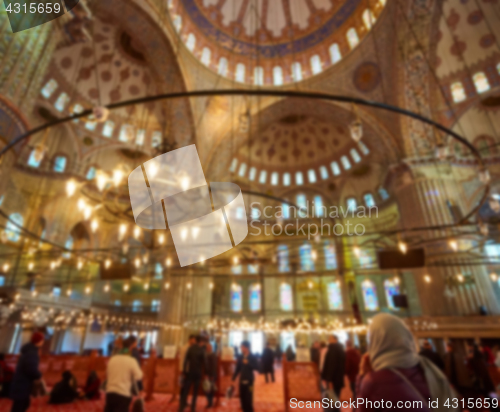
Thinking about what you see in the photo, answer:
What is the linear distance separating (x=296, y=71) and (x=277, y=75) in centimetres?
109

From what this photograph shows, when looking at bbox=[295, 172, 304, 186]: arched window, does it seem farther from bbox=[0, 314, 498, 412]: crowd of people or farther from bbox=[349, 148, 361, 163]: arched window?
bbox=[0, 314, 498, 412]: crowd of people

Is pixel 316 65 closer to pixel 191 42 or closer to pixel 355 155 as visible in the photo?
pixel 355 155

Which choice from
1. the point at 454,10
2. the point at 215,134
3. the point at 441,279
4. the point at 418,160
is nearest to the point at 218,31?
the point at 215,134

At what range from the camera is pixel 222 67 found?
50.4 ft

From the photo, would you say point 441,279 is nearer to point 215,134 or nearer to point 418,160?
point 418,160

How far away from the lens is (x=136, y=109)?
52.2 feet

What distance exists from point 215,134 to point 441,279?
11.8 meters

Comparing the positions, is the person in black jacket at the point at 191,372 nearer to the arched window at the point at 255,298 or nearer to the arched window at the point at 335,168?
the arched window at the point at 255,298

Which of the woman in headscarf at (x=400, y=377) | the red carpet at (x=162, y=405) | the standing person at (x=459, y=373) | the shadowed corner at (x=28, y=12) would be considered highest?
the shadowed corner at (x=28, y=12)

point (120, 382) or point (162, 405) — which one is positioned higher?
point (120, 382)

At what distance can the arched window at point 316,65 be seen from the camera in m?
15.8

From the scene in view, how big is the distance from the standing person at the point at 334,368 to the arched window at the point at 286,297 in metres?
17.8

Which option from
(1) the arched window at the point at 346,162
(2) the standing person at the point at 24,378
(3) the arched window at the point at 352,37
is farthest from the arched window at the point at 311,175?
(2) the standing person at the point at 24,378

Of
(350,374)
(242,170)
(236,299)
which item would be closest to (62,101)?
(242,170)
